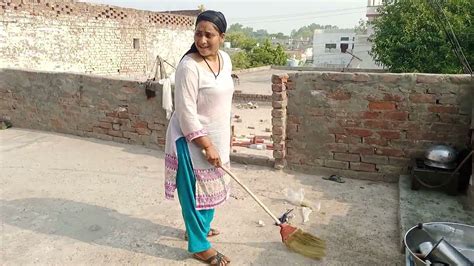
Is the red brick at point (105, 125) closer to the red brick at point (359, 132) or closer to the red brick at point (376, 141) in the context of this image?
the red brick at point (359, 132)

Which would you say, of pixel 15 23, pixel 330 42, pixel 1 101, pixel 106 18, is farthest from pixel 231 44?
pixel 1 101

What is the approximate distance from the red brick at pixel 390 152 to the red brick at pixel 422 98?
54 cm

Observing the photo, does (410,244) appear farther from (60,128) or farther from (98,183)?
(60,128)

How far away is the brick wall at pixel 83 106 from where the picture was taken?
5.28 m

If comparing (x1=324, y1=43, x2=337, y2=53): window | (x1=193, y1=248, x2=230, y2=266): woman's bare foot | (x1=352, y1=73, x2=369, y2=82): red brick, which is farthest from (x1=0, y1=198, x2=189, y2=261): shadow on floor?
(x1=324, y1=43, x2=337, y2=53): window

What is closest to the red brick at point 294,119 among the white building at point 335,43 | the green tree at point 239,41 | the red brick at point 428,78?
the red brick at point 428,78

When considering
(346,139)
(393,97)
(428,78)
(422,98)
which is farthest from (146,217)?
(428,78)

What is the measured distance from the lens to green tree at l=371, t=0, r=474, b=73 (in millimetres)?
12195

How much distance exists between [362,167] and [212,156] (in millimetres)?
2316

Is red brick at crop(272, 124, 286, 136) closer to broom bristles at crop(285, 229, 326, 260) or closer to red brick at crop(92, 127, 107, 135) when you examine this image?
broom bristles at crop(285, 229, 326, 260)

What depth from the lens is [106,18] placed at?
1406 centimetres

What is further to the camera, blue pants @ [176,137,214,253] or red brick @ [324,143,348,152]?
red brick @ [324,143,348,152]

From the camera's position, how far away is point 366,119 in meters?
3.97

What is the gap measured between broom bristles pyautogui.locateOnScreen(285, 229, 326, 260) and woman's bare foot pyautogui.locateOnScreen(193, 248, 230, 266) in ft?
1.55
